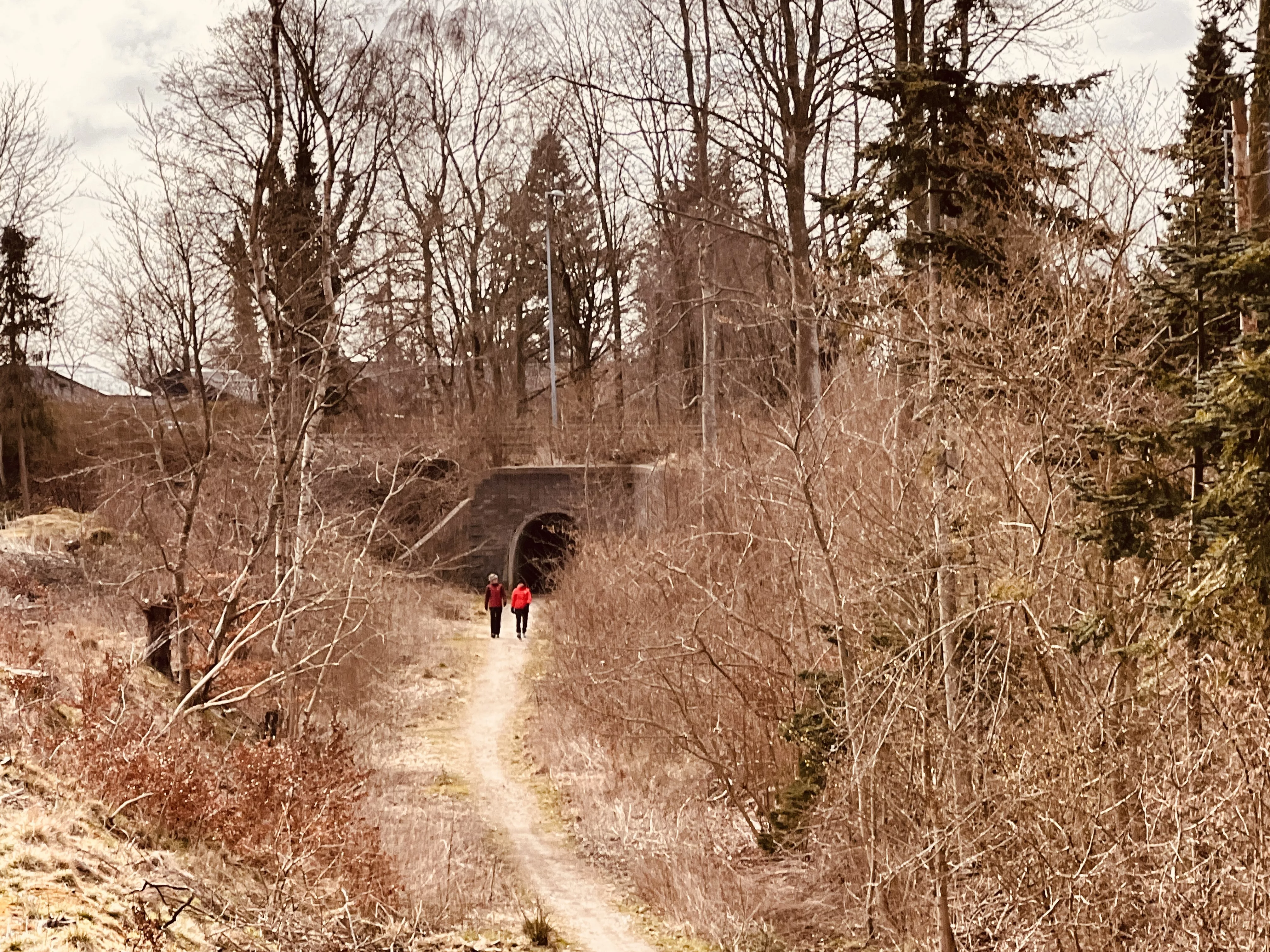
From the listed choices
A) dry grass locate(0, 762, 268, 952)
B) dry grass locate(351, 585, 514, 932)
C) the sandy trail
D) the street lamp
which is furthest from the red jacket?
dry grass locate(0, 762, 268, 952)

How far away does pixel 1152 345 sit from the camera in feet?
28.0

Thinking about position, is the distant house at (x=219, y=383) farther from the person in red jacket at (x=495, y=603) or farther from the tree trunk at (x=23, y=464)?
the person in red jacket at (x=495, y=603)

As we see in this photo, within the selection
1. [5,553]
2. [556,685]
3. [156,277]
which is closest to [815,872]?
[556,685]

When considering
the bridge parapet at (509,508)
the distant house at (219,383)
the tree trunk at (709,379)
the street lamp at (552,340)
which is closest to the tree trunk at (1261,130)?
the tree trunk at (709,379)

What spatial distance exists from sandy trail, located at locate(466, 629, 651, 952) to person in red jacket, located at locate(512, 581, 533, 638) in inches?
107

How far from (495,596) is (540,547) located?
9224mm

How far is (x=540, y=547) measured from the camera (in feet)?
99.3

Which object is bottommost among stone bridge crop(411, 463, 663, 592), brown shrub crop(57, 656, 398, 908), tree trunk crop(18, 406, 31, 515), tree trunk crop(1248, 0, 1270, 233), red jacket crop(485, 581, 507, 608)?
brown shrub crop(57, 656, 398, 908)

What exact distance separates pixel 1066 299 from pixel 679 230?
50.6 feet

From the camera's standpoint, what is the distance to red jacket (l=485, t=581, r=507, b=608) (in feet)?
68.9

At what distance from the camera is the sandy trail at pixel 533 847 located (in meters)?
9.73

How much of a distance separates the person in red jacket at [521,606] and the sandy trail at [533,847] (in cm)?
271

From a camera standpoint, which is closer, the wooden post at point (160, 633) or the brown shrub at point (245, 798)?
the brown shrub at point (245, 798)

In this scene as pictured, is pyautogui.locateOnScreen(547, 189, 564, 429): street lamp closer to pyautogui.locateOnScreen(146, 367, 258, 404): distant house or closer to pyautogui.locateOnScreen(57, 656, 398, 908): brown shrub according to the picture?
pyautogui.locateOnScreen(146, 367, 258, 404): distant house
